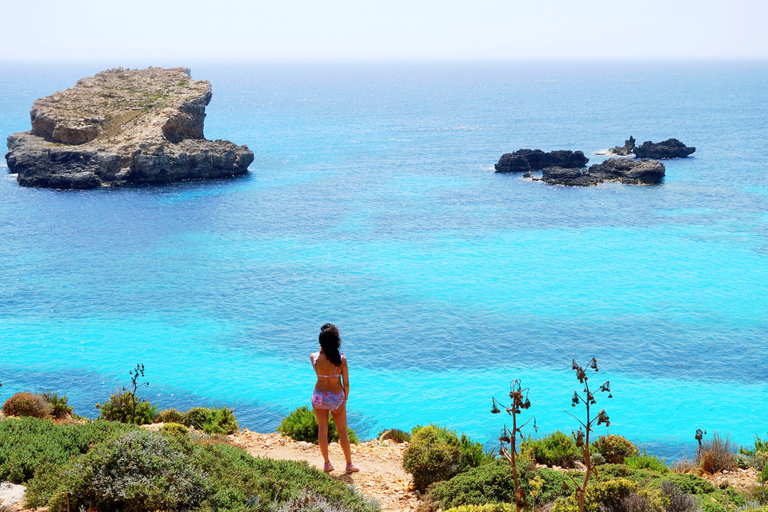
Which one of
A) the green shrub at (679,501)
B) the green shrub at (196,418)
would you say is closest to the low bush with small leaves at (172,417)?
the green shrub at (196,418)

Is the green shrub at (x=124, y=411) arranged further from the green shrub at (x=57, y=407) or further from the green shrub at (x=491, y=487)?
the green shrub at (x=491, y=487)

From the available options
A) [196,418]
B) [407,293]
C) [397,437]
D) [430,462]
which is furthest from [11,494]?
[407,293]

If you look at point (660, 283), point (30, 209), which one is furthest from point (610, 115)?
point (30, 209)

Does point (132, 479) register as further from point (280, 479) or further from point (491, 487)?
point (491, 487)

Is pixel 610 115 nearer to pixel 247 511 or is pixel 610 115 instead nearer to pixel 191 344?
pixel 191 344

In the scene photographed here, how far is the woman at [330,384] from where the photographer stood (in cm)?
1029

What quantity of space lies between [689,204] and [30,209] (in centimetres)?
5931

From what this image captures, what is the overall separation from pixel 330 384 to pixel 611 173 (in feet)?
218

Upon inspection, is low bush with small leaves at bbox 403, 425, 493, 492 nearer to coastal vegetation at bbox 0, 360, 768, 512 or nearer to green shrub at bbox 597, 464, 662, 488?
coastal vegetation at bbox 0, 360, 768, 512

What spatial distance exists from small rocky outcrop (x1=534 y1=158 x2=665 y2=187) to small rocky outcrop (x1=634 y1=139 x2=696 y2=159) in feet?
35.1

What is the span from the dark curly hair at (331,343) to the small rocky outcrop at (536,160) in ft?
218

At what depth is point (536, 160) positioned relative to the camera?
2970 inches

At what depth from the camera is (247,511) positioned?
7.85 meters

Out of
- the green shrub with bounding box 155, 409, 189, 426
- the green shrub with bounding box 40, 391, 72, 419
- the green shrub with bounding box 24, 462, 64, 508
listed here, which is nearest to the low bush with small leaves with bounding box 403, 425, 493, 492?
the green shrub with bounding box 24, 462, 64, 508
